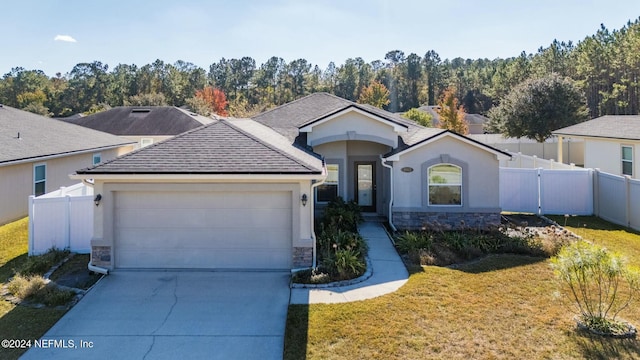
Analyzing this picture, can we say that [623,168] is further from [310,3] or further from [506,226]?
[310,3]

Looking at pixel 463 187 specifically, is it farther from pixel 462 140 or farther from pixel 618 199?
pixel 618 199

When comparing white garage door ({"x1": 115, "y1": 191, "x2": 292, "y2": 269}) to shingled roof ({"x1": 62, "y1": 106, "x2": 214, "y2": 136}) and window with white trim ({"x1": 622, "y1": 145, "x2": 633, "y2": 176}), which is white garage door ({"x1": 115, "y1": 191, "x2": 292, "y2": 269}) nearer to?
window with white trim ({"x1": 622, "y1": 145, "x2": 633, "y2": 176})

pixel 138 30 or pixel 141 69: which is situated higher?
pixel 141 69

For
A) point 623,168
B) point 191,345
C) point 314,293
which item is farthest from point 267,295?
point 623,168

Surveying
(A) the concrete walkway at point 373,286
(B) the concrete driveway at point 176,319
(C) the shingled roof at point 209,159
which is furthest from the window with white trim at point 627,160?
(B) the concrete driveway at point 176,319

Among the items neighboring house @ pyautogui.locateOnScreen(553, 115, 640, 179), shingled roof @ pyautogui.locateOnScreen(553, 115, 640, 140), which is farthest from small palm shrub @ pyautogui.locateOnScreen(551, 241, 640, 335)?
shingled roof @ pyautogui.locateOnScreen(553, 115, 640, 140)
